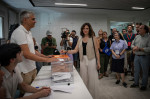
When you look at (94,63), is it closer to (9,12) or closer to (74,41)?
(74,41)

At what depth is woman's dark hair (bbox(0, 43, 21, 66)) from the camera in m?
0.94

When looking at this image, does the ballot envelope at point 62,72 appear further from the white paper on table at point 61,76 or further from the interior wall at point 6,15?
the interior wall at point 6,15

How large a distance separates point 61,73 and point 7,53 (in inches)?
25.3

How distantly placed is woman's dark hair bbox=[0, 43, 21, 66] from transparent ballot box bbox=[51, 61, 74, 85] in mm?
497

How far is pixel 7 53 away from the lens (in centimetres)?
95

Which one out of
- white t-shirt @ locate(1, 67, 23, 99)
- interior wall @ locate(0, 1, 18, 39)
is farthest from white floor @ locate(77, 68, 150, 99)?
interior wall @ locate(0, 1, 18, 39)

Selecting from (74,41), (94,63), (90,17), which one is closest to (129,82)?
(94,63)

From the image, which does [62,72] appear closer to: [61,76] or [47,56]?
[61,76]

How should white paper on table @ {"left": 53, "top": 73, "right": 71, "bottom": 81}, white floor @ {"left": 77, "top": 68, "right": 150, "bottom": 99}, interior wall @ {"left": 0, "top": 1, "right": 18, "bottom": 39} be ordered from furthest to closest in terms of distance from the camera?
interior wall @ {"left": 0, "top": 1, "right": 18, "bottom": 39}
white floor @ {"left": 77, "top": 68, "right": 150, "bottom": 99}
white paper on table @ {"left": 53, "top": 73, "right": 71, "bottom": 81}

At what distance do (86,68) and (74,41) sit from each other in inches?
101

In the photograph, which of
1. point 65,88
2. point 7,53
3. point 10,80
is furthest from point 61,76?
point 7,53

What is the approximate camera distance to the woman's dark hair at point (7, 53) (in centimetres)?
94

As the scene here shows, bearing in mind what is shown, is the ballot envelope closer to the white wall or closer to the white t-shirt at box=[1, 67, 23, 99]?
the white t-shirt at box=[1, 67, 23, 99]

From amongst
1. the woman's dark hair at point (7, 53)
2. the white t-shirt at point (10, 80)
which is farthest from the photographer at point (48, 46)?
the woman's dark hair at point (7, 53)
